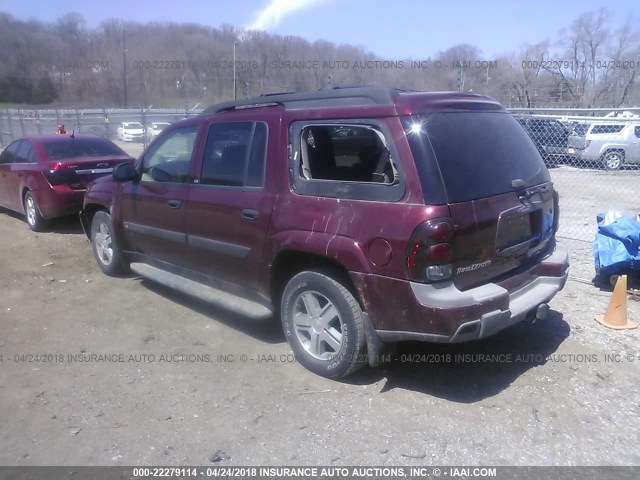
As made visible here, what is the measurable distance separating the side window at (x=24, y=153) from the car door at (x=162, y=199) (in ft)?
12.9

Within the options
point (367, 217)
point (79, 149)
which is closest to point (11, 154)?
point (79, 149)

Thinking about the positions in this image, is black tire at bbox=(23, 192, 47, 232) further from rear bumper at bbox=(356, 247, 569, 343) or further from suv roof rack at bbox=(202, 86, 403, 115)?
rear bumper at bbox=(356, 247, 569, 343)

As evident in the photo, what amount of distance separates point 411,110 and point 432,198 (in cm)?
58

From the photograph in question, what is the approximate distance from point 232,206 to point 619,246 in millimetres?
3794

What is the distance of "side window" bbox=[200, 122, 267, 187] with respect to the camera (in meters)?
4.01

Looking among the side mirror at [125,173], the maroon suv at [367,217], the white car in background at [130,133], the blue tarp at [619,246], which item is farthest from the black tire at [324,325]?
the white car in background at [130,133]

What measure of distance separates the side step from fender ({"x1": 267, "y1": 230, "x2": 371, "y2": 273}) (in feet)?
1.99

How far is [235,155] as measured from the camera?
4.22 metres

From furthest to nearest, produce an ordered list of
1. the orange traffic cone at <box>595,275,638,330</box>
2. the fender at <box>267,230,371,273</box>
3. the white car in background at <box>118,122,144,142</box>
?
the white car in background at <box>118,122,144,142</box>, the orange traffic cone at <box>595,275,638,330</box>, the fender at <box>267,230,371,273</box>

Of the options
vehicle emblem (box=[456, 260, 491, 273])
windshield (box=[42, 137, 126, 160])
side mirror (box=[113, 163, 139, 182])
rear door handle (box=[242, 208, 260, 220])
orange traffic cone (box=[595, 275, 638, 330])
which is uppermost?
windshield (box=[42, 137, 126, 160])

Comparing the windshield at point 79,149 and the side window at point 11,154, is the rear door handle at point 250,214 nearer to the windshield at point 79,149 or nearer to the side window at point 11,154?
the windshield at point 79,149

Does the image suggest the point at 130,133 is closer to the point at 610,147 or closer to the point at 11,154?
the point at 11,154

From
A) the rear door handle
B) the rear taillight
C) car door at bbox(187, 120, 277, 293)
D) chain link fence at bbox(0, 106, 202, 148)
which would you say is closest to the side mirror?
car door at bbox(187, 120, 277, 293)

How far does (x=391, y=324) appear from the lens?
10.7 feet
